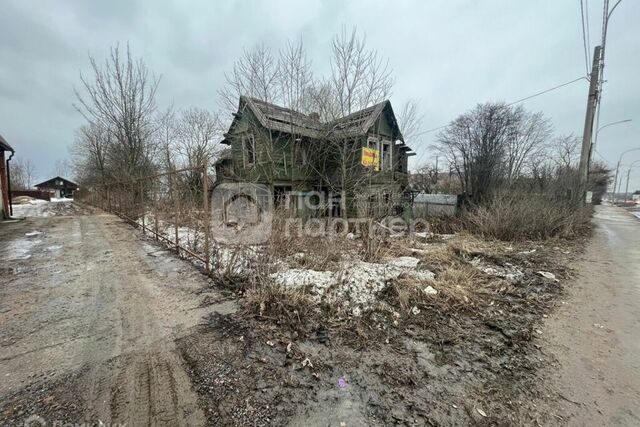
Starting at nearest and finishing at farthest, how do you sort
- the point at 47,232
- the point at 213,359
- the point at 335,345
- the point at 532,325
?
the point at 213,359 → the point at 335,345 → the point at 532,325 → the point at 47,232

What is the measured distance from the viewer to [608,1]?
9.30m

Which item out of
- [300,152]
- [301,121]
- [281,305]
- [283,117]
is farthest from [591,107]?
[281,305]

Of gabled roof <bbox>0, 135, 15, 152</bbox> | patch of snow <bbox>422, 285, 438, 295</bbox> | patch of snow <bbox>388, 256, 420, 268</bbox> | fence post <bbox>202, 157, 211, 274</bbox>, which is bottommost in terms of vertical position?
patch of snow <bbox>422, 285, 438, 295</bbox>

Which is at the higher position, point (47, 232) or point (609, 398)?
point (47, 232)

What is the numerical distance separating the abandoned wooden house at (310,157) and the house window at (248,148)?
0.15 ft

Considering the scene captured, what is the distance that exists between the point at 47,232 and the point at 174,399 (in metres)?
10.0

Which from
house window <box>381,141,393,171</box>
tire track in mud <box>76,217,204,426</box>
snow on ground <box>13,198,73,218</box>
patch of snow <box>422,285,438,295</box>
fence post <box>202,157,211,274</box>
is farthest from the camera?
house window <box>381,141,393,171</box>

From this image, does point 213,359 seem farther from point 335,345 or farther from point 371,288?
point 371,288

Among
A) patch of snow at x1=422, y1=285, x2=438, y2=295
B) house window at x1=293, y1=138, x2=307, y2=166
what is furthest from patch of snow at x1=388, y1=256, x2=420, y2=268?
house window at x1=293, y1=138, x2=307, y2=166

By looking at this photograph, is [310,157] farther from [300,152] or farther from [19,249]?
[19,249]

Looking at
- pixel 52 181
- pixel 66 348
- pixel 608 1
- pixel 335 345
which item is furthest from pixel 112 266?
pixel 52 181

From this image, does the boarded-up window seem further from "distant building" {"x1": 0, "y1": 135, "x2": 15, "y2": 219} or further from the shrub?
"distant building" {"x1": 0, "y1": 135, "x2": 15, "y2": 219}

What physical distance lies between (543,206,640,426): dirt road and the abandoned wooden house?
4.51 meters

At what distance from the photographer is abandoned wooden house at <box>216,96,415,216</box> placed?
9.48m
